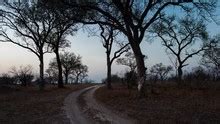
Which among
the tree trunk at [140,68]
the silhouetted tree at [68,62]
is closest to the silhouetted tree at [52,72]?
the silhouetted tree at [68,62]

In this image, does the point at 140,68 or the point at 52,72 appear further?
the point at 52,72

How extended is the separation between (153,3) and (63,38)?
91.6 feet

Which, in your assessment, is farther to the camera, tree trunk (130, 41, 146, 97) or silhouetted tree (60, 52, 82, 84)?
silhouetted tree (60, 52, 82, 84)

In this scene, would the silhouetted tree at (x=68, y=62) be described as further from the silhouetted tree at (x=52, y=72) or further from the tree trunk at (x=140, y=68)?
the tree trunk at (x=140, y=68)

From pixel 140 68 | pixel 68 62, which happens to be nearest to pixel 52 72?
pixel 68 62

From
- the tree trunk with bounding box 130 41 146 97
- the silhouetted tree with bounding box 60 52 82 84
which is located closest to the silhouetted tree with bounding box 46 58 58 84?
the silhouetted tree with bounding box 60 52 82 84

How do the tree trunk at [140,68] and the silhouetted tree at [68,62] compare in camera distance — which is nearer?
the tree trunk at [140,68]

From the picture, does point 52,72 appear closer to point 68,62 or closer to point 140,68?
point 68,62

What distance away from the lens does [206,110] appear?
774 inches

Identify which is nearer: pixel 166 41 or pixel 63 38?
pixel 63 38

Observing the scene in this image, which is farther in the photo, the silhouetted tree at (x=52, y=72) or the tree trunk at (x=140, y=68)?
the silhouetted tree at (x=52, y=72)

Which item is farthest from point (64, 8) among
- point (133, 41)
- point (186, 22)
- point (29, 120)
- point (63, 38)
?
point (186, 22)

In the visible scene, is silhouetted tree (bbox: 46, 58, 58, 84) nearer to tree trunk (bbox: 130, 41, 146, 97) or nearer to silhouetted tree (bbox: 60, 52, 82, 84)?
silhouetted tree (bbox: 60, 52, 82, 84)

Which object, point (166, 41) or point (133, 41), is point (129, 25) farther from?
point (166, 41)
